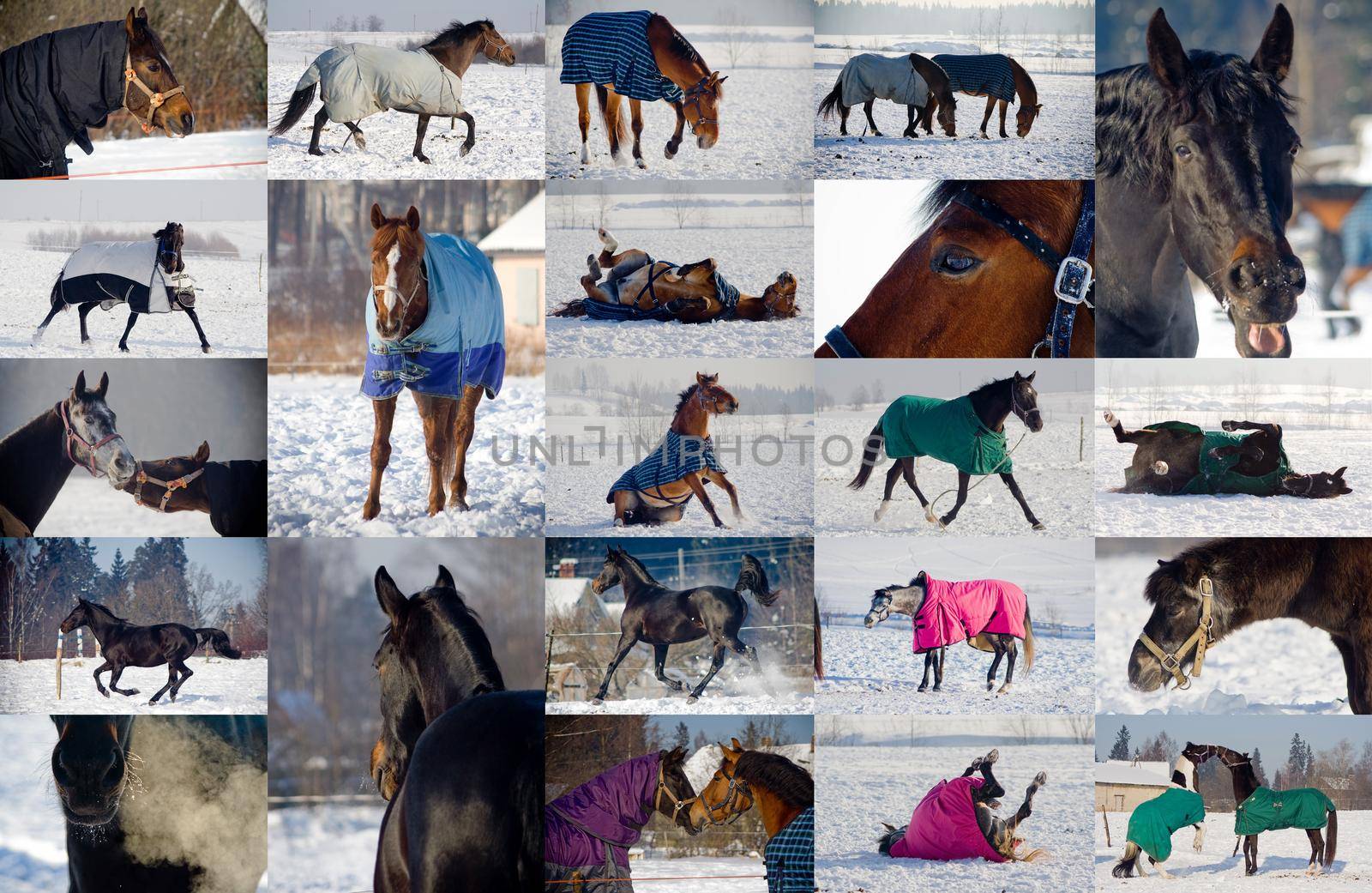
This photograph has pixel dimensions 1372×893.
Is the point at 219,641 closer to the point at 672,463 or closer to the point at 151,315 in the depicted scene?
the point at 151,315

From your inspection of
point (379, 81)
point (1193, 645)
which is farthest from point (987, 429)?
point (379, 81)

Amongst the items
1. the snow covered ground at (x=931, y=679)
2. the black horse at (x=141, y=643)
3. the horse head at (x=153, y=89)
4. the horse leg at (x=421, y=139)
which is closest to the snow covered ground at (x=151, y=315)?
the horse head at (x=153, y=89)

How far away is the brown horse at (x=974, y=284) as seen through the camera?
4508 mm

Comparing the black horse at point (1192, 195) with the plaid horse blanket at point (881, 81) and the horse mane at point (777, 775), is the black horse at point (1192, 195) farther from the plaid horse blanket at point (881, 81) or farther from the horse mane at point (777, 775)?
the horse mane at point (777, 775)

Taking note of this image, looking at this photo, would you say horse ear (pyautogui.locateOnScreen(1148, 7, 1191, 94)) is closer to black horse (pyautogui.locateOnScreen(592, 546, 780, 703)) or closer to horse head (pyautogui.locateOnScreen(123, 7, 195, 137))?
black horse (pyautogui.locateOnScreen(592, 546, 780, 703))

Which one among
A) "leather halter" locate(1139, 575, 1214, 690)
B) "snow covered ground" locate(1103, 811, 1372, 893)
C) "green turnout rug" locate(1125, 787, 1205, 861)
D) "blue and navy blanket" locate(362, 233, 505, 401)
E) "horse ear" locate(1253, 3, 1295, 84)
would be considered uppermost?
"horse ear" locate(1253, 3, 1295, 84)

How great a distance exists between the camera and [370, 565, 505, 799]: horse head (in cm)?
438

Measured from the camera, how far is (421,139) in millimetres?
4488

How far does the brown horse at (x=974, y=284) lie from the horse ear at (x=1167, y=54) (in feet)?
1.58

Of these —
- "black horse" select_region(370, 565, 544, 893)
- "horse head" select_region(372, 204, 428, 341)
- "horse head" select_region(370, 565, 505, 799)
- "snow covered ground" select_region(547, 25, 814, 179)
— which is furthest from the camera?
"snow covered ground" select_region(547, 25, 814, 179)

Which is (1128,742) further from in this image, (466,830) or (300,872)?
(300,872)

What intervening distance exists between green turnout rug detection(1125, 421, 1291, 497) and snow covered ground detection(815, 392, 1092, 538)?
0.23 metres

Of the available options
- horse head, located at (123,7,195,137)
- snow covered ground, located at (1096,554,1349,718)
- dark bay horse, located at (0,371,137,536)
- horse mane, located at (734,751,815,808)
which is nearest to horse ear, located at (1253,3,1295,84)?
snow covered ground, located at (1096,554,1349,718)

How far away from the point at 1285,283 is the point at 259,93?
11.9 ft
